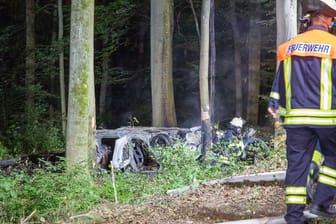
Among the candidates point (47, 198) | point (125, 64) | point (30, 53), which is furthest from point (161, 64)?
point (47, 198)

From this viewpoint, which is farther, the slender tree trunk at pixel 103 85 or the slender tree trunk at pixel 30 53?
the slender tree trunk at pixel 103 85

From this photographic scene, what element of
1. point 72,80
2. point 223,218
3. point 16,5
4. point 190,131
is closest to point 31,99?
point 16,5

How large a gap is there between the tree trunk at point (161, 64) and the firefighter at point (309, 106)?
40.2ft

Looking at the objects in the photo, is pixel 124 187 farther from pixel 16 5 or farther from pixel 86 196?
pixel 16 5

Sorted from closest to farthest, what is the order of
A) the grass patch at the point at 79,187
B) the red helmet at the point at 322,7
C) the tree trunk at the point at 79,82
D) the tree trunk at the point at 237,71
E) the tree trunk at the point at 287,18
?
the red helmet at the point at 322,7
the grass patch at the point at 79,187
the tree trunk at the point at 79,82
the tree trunk at the point at 287,18
the tree trunk at the point at 237,71

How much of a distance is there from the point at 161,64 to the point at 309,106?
12934 mm

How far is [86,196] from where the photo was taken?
6.40 m

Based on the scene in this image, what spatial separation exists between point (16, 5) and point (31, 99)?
536 cm

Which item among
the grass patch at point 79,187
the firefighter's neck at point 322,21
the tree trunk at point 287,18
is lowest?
the grass patch at point 79,187

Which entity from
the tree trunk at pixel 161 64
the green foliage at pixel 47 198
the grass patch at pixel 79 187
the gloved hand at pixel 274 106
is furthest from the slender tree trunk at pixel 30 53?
the gloved hand at pixel 274 106

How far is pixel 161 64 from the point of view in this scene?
55.4 feet

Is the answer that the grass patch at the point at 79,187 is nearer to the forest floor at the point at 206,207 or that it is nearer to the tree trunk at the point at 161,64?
the forest floor at the point at 206,207

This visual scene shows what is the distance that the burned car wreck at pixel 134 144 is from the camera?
11797mm

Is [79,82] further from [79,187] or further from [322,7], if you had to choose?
[322,7]
